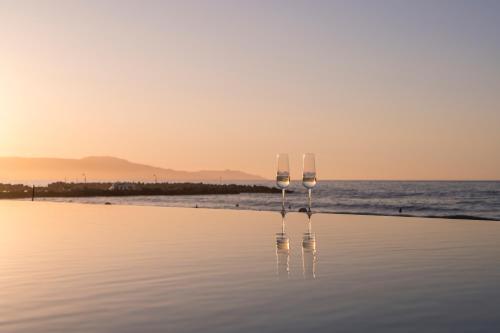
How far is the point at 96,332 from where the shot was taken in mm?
4027

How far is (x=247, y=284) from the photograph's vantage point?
231 inches

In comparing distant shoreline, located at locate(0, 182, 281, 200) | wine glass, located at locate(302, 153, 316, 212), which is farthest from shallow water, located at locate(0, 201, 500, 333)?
distant shoreline, located at locate(0, 182, 281, 200)

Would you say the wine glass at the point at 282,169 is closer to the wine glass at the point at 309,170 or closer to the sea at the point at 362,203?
the wine glass at the point at 309,170

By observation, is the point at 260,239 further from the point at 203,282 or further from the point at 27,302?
the point at 27,302

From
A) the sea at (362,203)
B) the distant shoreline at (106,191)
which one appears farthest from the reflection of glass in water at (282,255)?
the distant shoreline at (106,191)

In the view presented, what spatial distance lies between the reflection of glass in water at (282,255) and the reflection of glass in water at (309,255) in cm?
21

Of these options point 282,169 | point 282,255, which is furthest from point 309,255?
point 282,169

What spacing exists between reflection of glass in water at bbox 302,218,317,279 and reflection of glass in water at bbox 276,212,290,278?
0.68ft

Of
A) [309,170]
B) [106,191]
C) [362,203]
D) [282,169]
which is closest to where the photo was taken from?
[309,170]

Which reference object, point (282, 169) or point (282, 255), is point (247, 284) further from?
point (282, 169)

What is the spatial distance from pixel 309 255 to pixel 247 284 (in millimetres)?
2443

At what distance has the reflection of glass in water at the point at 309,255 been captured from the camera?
6633 millimetres

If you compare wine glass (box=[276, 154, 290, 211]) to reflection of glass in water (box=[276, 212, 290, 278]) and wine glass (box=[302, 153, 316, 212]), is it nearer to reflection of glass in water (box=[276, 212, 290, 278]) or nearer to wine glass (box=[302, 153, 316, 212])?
wine glass (box=[302, 153, 316, 212])

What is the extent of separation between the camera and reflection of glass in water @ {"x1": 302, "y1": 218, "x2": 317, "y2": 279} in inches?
261
